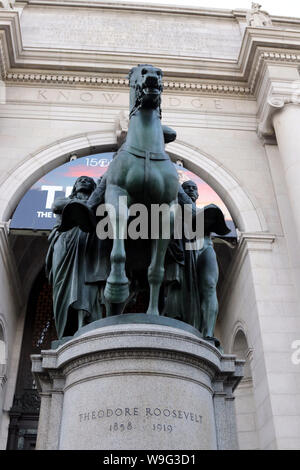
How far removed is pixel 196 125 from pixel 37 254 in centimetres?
668

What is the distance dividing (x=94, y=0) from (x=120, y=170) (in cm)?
1490

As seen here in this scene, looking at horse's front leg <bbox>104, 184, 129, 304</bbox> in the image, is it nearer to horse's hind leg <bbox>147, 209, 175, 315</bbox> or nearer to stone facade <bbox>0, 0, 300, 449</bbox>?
horse's hind leg <bbox>147, 209, 175, 315</bbox>

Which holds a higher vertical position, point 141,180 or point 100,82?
point 100,82

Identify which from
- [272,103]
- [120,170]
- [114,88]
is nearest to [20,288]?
[114,88]

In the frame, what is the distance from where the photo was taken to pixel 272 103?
13031 mm

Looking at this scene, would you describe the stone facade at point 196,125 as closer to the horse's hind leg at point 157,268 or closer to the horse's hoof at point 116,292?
the horse's hind leg at point 157,268

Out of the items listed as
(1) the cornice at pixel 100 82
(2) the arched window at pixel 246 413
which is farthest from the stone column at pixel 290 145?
(2) the arched window at pixel 246 413

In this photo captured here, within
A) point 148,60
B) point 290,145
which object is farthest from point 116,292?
point 148,60

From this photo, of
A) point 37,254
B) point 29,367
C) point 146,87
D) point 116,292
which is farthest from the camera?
point 37,254

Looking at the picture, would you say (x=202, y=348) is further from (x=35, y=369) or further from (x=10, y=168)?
(x=10, y=168)

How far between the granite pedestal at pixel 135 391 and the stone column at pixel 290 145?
7939 mm

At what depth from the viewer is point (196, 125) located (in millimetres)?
14227

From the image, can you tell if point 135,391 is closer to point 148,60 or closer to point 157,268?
point 157,268

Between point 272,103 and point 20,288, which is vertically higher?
point 272,103
